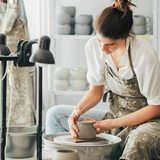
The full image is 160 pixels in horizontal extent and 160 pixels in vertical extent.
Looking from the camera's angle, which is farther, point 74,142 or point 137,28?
point 137,28

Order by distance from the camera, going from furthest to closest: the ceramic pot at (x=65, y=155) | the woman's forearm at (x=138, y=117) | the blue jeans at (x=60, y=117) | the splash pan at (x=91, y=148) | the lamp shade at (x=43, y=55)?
the blue jeans at (x=60, y=117)
the woman's forearm at (x=138, y=117)
the splash pan at (x=91, y=148)
the lamp shade at (x=43, y=55)
the ceramic pot at (x=65, y=155)

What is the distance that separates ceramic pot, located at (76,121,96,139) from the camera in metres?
1.27

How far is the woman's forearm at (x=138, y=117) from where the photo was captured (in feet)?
4.75

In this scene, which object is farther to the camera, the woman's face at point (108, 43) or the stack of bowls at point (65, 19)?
the stack of bowls at point (65, 19)

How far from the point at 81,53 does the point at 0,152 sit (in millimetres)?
2001

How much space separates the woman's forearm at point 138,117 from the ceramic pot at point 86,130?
0.67 ft

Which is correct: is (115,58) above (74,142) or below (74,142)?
above

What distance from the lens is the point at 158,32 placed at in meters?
Answer: 2.70

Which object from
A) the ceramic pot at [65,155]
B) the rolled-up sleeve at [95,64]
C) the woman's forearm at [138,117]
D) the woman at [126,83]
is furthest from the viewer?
the rolled-up sleeve at [95,64]

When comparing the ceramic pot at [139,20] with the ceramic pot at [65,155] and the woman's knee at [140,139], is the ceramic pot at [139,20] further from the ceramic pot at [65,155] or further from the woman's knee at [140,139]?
the ceramic pot at [65,155]

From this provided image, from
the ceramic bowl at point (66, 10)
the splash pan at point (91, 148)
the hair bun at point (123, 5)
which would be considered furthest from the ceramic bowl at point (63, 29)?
the splash pan at point (91, 148)

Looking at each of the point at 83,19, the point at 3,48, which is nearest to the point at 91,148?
the point at 3,48

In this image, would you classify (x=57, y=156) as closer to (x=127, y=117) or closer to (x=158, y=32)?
(x=127, y=117)

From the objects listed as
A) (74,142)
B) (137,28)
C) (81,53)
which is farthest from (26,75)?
(74,142)
